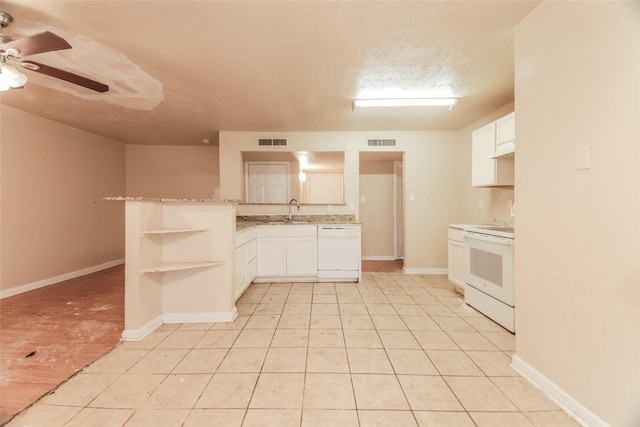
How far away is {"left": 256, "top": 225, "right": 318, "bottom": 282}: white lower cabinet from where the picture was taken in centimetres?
362

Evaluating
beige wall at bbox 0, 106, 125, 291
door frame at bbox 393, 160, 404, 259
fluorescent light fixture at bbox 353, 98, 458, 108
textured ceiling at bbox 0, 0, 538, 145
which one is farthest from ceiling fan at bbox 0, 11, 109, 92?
door frame at bbox 393, 160, 404, 259

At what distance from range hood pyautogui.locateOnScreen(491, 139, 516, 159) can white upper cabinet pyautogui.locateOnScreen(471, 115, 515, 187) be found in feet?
0.15

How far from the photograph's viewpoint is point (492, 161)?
278cm

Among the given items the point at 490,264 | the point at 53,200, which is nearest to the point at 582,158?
the point at 490,264

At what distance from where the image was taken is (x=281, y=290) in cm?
333

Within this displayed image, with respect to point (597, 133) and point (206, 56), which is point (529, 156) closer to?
point (597, 133)

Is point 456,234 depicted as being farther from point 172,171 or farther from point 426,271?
point 172,171

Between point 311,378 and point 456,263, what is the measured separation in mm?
2361

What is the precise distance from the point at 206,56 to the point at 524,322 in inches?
122

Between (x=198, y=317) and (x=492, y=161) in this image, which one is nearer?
(x=198, y=317)

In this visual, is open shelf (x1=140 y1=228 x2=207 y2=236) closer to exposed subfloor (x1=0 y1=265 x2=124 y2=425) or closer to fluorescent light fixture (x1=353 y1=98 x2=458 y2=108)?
exposed subfloor (x1=0 y1=265 x2=124 y2=425)

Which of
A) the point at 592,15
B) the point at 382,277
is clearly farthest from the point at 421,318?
the point at 592,15

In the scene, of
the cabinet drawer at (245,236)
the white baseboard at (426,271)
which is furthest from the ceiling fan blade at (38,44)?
the white baseboard at (426,271)

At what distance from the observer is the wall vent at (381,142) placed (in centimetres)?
408
